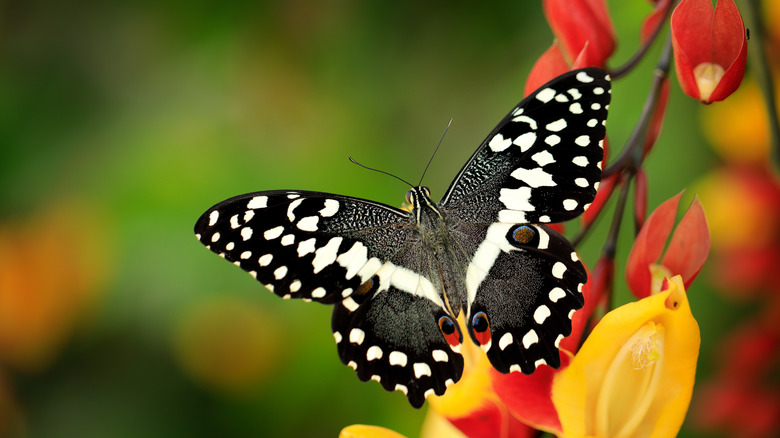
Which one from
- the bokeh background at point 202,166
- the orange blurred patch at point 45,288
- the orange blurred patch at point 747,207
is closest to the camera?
the orange blurred patch at point 747,207

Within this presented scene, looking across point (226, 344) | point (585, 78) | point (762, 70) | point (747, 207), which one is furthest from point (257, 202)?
point (226, 344)

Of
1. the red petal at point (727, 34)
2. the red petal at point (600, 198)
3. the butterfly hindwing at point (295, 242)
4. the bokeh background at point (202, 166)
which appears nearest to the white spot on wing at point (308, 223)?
the butterfly hindwing at point (295, 242)

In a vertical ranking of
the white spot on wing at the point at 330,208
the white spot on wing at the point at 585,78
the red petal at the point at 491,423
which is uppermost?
the white spot on wing at the point at 585,78

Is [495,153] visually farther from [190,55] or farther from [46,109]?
[46,109]

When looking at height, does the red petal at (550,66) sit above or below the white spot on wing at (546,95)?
above

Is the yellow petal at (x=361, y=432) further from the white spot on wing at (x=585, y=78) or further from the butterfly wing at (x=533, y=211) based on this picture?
the white spot on wing at (x=585, y=78)

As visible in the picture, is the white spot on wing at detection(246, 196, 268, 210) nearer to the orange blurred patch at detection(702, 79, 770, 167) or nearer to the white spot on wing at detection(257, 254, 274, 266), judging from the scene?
the white spot on wing at detection(257, 254, 274, 266)
